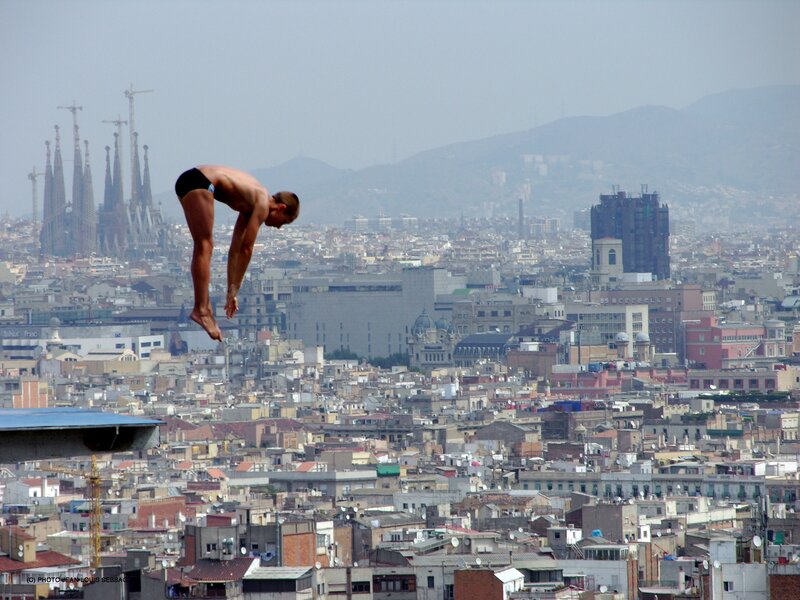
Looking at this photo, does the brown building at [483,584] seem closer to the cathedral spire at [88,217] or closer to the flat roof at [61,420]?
the flat roof at [61,420]

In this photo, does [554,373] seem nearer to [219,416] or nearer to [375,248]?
[219,416]

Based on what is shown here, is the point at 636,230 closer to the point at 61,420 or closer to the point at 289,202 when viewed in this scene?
the point at 61,420

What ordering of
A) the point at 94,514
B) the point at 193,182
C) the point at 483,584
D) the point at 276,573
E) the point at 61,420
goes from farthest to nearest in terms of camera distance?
the point at 94,514
the point at 483,584
the point at 276,573
the point at 61,420
the point at 193,182

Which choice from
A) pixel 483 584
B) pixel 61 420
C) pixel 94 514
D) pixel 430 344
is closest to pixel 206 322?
pixel 61 420

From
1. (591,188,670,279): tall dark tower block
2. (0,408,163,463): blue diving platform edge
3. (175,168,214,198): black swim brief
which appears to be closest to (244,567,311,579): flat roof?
(0,408,163,463): blue diving platform edge

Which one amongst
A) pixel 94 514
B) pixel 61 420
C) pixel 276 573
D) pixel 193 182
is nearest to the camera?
pixel 193 182
